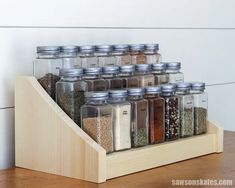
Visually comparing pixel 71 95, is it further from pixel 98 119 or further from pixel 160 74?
pixel 160 74

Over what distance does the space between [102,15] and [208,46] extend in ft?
1.71

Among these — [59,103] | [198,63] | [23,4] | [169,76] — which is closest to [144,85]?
[169,76]

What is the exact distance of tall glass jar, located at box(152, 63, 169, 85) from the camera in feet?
3.90

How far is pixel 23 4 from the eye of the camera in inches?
45.5

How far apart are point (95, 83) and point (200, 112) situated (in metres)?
0.29

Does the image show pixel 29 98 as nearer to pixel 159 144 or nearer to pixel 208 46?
pixel 159 144

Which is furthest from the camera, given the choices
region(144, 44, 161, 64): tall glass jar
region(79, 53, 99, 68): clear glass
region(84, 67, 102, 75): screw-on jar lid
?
region(144, 44, 161, 64): tall glass jar

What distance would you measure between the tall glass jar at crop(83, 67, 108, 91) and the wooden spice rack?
0.30 feet

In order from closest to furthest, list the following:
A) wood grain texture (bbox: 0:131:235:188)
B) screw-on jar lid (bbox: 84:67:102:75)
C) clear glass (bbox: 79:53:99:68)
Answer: wood grain texture (bbox: 0:131:235:188)
screw-on jar lid (bbox: 84:67:102:75)
clear glass (bbox: 79:53:99:68)

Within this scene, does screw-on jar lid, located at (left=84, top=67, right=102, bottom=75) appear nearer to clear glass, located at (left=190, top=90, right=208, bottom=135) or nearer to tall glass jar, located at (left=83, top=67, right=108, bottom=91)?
tall glass jar, located at (left=83, top=67, right=108, bottom=91)

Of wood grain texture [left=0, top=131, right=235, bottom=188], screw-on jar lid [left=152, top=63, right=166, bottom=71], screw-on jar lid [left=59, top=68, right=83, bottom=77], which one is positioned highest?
screw-on jar lid [left=152, top=63, right=166, bottom=71]

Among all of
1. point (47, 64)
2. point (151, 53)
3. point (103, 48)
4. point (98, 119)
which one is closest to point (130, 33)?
point (151, 53)

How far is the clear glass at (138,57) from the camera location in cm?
125

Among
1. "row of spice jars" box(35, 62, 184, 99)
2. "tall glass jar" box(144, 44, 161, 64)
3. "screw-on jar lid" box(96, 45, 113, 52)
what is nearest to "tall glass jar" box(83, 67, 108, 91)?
"row of spice jars" box(35, 62, 184, 99)
